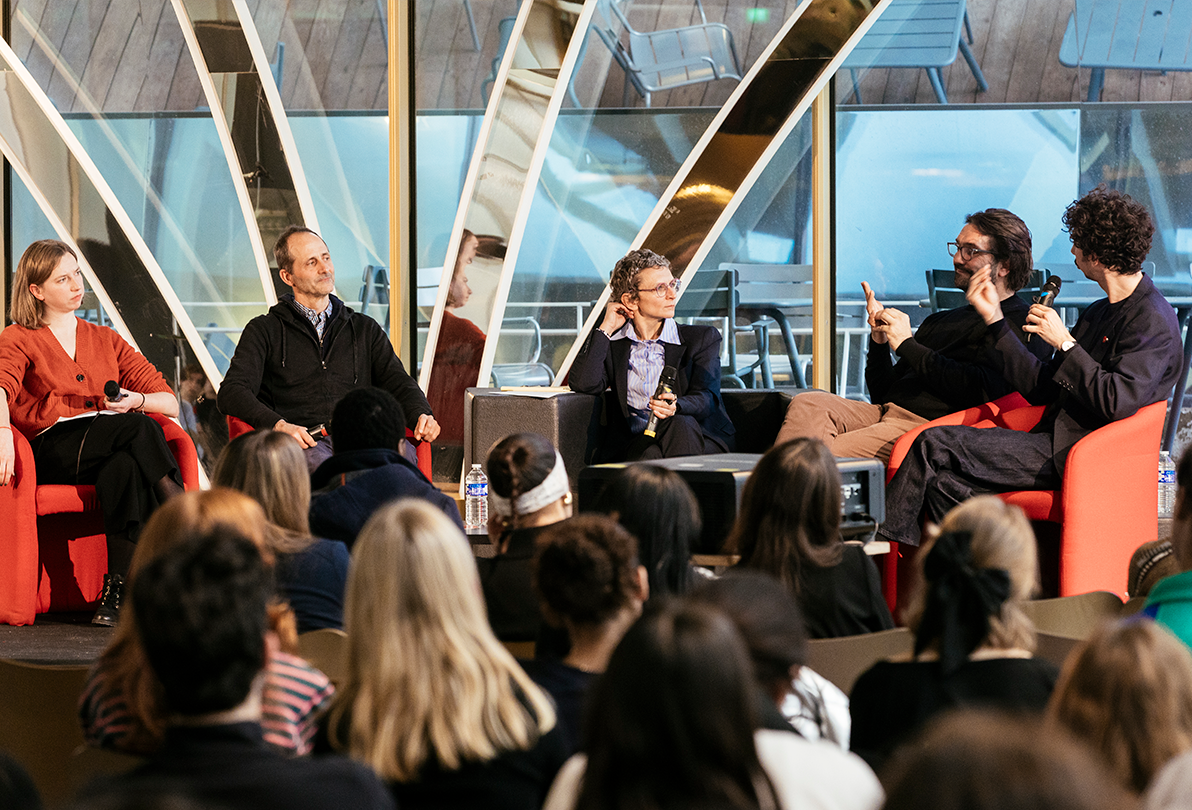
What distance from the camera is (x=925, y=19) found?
580cm

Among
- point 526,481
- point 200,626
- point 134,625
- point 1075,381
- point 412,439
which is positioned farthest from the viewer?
point 412,439

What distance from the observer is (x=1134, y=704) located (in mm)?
1248

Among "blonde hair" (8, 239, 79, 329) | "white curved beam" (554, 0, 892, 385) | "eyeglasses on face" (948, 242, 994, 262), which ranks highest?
"white curved beam" (554, 0, 892, 385)

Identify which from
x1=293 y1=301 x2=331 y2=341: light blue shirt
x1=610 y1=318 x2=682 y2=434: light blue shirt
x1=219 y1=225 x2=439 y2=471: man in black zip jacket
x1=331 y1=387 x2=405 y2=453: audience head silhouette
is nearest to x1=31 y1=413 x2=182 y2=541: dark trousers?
x1=219 y1=225 x2=439 y2=471: man in black zip jacket

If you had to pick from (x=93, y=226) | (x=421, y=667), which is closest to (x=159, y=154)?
(x=93, y=226)

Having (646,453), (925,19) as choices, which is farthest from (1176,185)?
(646,453)

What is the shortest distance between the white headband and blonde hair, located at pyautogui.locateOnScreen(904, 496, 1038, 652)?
982mm

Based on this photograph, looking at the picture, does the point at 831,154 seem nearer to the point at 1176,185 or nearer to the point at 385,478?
the point at 1176,185

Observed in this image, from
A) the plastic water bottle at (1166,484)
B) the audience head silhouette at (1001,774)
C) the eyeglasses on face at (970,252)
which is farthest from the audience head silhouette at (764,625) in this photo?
the plastic water bottle at (1166,484)

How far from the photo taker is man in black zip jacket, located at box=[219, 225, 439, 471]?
14.4 ft

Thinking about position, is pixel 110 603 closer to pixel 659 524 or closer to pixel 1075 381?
pixel 659 524

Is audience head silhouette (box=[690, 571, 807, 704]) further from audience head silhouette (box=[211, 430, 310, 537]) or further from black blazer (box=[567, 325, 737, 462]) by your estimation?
black blazer (box=[567, 325, 737, 462])

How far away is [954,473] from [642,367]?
4.04 feet

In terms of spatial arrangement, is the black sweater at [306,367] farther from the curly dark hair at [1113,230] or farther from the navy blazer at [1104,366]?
the curly dark hair at [1113,230]
